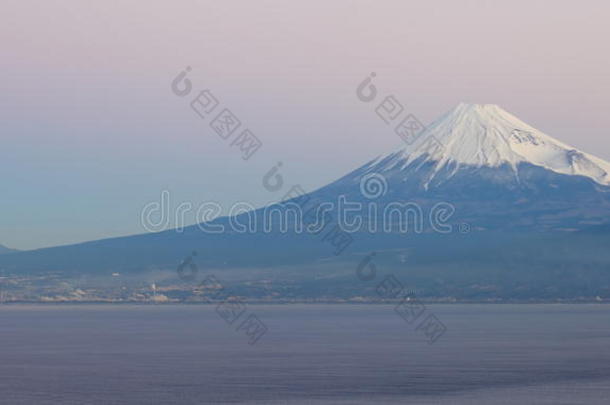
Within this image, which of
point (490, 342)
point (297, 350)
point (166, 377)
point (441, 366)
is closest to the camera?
point (166, 377)

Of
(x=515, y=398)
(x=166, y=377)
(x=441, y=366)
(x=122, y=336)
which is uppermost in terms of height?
(x=122, y=336)

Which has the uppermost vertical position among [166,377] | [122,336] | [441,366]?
[122,336]

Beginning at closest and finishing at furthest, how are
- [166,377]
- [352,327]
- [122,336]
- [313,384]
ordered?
[313,384]
[166,377]
[122,336]
[352,327]

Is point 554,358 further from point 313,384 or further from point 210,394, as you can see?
point 210,394

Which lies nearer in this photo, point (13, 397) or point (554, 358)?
point (13, 397)

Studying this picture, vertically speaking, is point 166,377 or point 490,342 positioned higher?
point 166,377

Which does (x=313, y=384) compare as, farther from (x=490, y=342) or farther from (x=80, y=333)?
(x=80, y=333)

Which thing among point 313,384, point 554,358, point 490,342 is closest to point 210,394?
point 313,384

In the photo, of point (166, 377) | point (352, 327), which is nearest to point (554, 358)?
point (166, 377)

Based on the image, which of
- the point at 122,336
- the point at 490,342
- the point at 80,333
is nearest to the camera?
the point at 490,342
